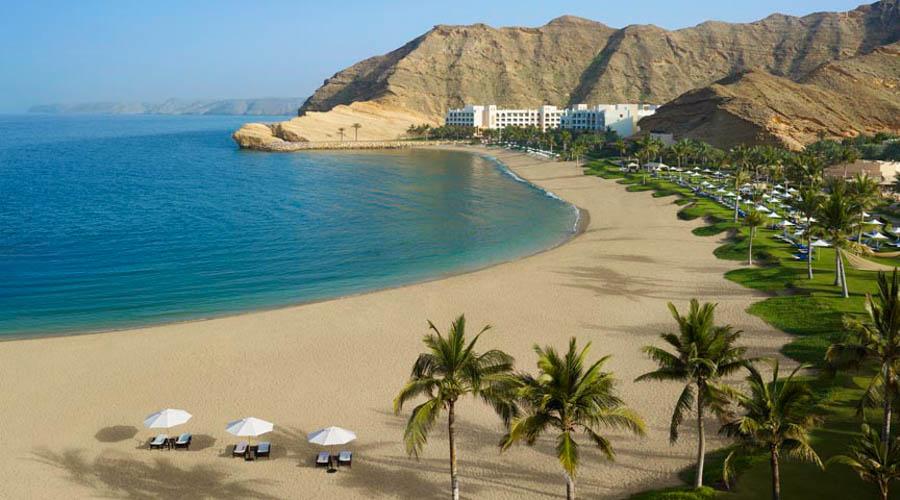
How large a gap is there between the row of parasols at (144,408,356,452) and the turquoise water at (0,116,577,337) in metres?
14.1

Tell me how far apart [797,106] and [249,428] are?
359 feet

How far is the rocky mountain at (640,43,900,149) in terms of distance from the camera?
344 feet

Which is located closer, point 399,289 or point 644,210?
point 399,289

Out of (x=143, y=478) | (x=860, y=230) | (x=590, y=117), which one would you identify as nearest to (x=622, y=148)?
(x=590, y=117)

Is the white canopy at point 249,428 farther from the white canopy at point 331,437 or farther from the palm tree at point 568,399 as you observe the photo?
the palm tree at point 568,399

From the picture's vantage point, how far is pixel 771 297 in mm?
35406

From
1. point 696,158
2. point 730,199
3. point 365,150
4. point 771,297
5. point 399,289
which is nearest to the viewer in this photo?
point 771,297

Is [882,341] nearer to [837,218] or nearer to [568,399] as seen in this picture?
[568,399]

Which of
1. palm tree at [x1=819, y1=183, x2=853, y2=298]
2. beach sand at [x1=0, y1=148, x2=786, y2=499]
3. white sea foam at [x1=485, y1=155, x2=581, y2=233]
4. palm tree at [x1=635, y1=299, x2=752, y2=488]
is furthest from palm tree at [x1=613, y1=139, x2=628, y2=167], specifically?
palm tree at [x1=635, y1=299, x2=752, y2=488]

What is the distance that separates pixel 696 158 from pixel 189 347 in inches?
3503

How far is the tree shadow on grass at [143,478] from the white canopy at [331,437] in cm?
200

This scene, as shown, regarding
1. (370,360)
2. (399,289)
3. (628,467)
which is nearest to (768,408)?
(628,467)

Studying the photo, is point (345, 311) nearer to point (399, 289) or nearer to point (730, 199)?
point (399, 289)

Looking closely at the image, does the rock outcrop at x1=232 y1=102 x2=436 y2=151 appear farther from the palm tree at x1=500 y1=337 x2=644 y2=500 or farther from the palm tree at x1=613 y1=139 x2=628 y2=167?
the palm tree at x1=500 y1=337 x2=644 y2=500
